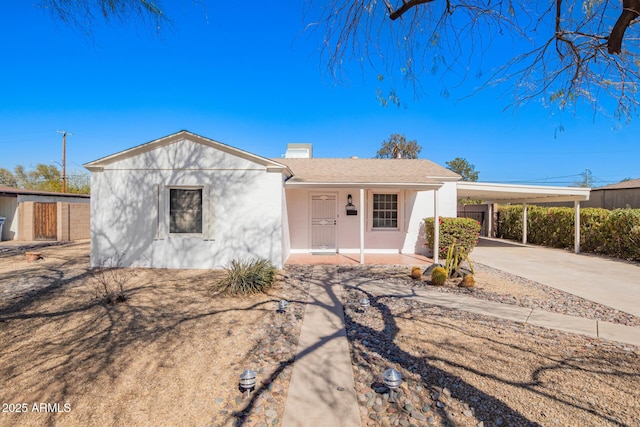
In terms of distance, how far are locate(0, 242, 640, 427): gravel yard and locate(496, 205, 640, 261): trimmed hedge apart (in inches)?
278

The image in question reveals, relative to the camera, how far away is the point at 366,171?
12.8 m

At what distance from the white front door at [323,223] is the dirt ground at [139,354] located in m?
5.07

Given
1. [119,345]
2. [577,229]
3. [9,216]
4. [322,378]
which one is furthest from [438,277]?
[9,216]

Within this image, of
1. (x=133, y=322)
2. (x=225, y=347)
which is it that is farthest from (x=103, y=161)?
(x=225, y=347)

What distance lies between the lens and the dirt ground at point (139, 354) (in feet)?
9.27

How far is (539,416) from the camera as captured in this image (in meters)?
2.69

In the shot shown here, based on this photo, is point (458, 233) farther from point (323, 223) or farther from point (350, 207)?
point (323, 223)

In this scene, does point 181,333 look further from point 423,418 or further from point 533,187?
point 533,187

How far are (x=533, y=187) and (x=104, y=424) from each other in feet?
46.6

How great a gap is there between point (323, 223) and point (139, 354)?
8424mm

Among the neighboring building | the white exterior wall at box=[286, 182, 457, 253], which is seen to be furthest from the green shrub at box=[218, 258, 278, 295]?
the neighboring building

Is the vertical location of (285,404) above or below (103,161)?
below

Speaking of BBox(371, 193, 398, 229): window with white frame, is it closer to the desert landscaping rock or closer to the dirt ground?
the desert landscaping rock

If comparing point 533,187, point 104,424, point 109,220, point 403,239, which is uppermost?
point 533,187
